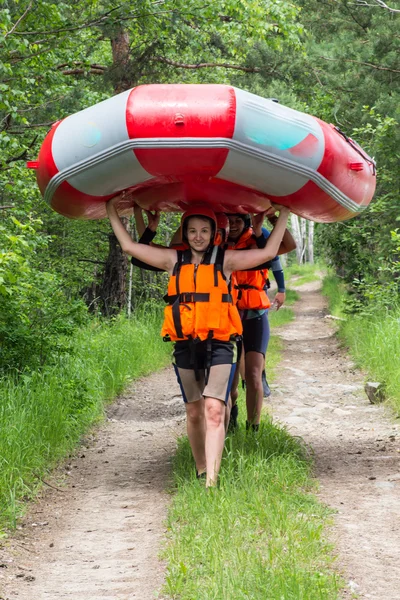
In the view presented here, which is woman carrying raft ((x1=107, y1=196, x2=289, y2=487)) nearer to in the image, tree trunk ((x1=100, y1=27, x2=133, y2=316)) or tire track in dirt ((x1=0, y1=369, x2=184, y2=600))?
tire track in dirt ((x1=0, y1=369, x2=184, y2=600))

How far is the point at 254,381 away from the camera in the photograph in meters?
5.82

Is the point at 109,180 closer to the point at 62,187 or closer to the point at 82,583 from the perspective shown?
the point at 62,187

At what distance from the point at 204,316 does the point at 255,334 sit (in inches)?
48.0

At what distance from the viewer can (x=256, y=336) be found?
5.79 meters

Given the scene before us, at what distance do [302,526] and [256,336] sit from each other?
6.99 ft

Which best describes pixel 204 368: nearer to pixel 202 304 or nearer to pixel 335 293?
pixel 202 304

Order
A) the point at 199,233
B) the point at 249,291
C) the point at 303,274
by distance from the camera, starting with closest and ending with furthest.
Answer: the point at 199,233 → the point at 249,291 → the point at 303,274

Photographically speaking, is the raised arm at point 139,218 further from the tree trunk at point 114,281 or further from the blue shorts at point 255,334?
the tree trunk at point 114,281

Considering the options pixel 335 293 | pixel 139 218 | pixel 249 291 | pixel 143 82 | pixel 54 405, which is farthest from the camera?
pixel 335 293

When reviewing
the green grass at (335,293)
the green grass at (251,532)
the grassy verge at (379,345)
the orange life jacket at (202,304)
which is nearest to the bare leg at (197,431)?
the green grass at (251,532)

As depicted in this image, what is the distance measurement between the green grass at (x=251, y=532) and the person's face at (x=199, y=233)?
1282 mm

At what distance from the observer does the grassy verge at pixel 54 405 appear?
497 centimetres

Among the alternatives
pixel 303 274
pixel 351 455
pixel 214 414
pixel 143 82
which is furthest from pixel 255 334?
pixel 303 274

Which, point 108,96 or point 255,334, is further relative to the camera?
point 108,96
